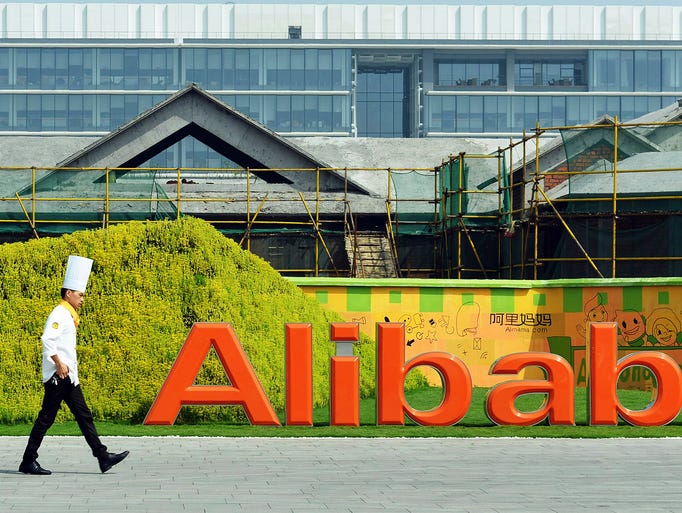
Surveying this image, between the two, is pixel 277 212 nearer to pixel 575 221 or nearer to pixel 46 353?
pixel 575 221

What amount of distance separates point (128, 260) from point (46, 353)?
6.75 metres

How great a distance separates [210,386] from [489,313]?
8769 mm

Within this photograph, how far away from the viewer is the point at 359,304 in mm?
24703

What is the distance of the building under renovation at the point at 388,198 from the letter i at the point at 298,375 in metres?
11.7

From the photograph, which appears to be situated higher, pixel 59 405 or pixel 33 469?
pixel 59 405

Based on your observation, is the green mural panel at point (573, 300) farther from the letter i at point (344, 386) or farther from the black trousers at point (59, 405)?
the black trousers at point (59, 405)

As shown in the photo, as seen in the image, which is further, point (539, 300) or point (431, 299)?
point (539, 300)

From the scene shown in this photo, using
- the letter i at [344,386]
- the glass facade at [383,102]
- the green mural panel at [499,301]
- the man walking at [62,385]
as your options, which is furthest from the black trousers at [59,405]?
the glass facade at [383,102]

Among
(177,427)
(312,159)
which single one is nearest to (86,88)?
(312,159)

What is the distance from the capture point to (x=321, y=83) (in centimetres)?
12650

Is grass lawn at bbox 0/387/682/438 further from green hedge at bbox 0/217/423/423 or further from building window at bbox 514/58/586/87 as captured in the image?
building window at bbox 514/58/586/87

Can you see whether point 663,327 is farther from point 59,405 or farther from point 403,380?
point 59,405

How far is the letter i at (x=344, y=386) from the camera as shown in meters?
17.9

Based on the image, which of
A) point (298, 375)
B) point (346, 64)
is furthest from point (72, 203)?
point (346, 64)
